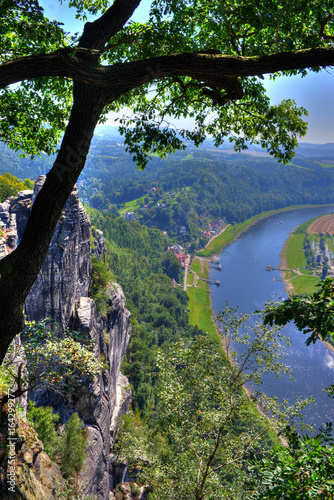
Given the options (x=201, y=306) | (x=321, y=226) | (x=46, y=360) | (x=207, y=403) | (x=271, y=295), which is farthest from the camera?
(x=321, y=226)

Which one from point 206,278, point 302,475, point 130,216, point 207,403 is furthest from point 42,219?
point 130,216

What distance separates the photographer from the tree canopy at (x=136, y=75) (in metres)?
4.02

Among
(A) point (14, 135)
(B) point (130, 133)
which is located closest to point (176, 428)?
(B) point (130, 133)

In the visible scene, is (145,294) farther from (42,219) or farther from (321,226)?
(321,226)

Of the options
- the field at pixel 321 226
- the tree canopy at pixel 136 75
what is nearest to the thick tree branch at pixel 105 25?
the tree canopy at pixel 136 75

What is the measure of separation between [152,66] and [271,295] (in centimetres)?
1581

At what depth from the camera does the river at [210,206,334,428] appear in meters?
67.4

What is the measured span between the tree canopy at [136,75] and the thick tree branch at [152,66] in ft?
0.04

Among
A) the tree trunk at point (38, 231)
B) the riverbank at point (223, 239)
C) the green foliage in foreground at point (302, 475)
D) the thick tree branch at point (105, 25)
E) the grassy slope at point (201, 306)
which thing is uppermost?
the thick tree branch at point (105, 25)

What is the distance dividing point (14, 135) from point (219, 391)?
29.3 ft

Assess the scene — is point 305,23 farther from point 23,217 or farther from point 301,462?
point 23,217

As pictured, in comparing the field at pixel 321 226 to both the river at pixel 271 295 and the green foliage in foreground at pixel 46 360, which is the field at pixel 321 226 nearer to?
the river at pixel 271 295

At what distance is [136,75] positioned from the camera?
4.24m

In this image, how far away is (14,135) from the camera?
7055mm
